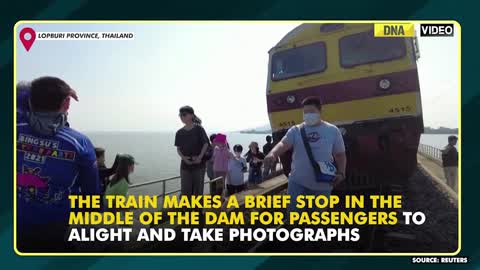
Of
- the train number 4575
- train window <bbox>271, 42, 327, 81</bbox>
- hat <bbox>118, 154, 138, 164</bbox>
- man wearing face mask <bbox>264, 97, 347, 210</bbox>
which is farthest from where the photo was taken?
train window <bbox>271, 42, 327, 81</bbox>

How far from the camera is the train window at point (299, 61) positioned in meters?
4.04

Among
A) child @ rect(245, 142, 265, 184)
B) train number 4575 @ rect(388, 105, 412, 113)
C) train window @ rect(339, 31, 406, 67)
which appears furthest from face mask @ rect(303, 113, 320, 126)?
child @ rect(245, 142, 265, 184)

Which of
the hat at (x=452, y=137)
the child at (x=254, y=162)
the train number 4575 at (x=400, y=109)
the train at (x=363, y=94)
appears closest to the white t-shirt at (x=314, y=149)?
the train at (x=363, y=94)

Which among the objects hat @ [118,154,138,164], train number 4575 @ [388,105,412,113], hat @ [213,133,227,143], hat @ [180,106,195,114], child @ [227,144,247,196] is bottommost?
child @ [227,144,247,196]

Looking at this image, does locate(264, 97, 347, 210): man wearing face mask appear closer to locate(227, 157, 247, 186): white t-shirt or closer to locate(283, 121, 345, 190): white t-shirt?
locate(283, 121, 345, 190): white t-shirt

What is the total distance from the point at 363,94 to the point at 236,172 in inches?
80.6

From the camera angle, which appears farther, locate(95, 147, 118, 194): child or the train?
the train

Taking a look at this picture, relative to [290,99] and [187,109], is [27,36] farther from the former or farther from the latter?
[290,99]

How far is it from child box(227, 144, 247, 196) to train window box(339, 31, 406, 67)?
189 centimetres

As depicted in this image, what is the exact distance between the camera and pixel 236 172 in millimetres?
4957

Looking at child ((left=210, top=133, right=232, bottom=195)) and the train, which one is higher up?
the train

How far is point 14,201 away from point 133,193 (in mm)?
935

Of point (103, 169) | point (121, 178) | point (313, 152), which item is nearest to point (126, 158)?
point (121, 178)

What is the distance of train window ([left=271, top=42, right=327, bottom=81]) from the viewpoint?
4.04 meters
